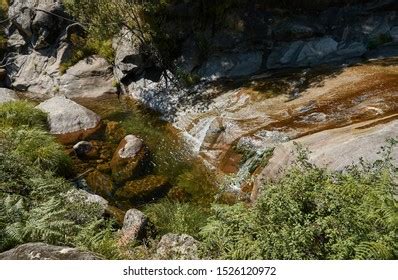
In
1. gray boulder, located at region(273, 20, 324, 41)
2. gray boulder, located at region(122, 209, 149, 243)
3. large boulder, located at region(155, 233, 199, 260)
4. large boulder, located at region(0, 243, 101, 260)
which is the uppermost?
large boulder, located at region(0, 243, 101, 260)

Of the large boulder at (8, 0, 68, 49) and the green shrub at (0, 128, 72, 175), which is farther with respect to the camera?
the large boulder at (8, 0, 68, 49)

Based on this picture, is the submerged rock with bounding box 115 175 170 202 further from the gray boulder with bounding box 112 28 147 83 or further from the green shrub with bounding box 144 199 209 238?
the gray boulder with bounding box 112 28 147 83

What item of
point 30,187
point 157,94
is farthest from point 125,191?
point 157,94

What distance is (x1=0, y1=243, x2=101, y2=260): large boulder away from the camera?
5676 mm

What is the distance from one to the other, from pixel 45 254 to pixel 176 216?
4.77 metres

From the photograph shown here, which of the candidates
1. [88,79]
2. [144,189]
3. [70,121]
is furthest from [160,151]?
[88,79]

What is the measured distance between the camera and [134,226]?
32.0 ft

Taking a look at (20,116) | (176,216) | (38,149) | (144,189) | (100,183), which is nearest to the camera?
(176,216)

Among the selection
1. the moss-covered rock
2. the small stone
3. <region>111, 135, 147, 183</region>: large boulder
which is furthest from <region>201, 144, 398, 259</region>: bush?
the moss-covered rock

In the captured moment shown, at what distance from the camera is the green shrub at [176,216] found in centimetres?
1008

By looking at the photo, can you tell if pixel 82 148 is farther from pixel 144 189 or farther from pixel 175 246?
pixel 175 246

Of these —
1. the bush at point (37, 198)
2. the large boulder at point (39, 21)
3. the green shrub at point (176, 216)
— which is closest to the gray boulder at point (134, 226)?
the bush at point (37, 198)

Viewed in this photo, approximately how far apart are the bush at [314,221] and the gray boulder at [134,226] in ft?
8.85

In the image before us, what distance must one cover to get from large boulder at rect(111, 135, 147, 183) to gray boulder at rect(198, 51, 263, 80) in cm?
539
